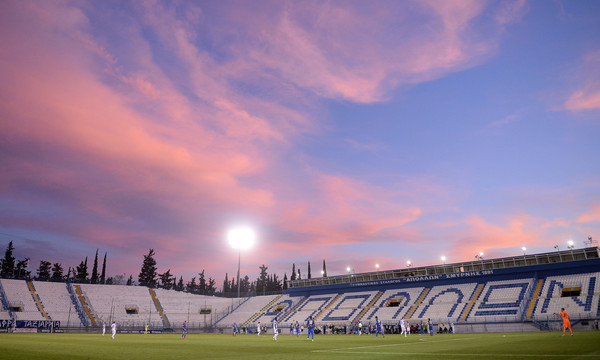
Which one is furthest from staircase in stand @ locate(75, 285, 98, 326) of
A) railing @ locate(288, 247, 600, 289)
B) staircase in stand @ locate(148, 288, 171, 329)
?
railing @ locate(288, 247, 600, 289)

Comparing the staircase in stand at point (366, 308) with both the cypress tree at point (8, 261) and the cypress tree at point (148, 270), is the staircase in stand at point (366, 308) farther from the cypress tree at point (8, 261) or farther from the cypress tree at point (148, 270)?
the cypress tree at point (8, 261)

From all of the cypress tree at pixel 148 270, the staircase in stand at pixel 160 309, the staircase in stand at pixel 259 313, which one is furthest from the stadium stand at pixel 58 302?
the cypress tree at pixel 148 270

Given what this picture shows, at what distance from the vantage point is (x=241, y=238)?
75.1 meters

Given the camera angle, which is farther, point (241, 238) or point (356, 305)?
point (241, 238)

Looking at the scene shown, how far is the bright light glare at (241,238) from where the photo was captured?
74.1 meters

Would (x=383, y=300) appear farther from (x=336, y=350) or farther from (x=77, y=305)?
(x=77, y=305)

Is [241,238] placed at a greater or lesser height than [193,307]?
greater

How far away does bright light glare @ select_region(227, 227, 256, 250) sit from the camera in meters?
74.1

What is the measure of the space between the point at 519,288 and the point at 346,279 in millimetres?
30287

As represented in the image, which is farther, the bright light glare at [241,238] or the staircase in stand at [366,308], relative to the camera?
the bright light glare at [241,238]

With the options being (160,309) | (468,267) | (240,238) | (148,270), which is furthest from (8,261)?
(468,267)

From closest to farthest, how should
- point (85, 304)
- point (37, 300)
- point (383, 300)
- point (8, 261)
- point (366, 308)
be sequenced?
point (366, 308) < point (383, 300) < point (37, 300) < point (85, 304) < point (8, 261)

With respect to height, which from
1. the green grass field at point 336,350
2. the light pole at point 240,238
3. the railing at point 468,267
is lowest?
the green grass field at point 336,350

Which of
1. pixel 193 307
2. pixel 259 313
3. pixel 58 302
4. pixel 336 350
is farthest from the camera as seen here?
pixel 193 307
